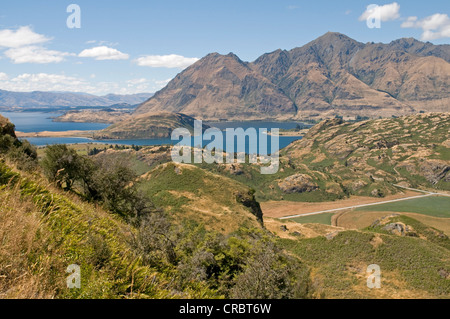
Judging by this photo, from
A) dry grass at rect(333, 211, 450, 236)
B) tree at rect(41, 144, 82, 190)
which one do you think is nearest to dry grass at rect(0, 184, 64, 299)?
tree at rect(41, 144, 82, 190)

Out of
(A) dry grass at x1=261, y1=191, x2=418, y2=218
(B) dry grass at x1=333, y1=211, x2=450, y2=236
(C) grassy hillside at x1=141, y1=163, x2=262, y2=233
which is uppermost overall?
(C) grassy hillside at x1=141, y1=163, x2=262, y2=233

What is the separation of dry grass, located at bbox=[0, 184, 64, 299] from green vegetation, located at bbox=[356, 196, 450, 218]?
163519 mm

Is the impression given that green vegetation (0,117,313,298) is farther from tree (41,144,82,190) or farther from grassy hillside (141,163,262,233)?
grassy hillside (141,163,262,233)

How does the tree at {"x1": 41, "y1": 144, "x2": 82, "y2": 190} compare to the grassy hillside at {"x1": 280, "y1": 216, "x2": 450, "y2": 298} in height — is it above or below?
above

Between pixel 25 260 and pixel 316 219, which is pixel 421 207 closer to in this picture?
pixel 316 219

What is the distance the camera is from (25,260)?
19.6ft

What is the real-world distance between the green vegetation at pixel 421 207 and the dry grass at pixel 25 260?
6438 inches


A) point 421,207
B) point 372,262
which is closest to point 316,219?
point 421,207

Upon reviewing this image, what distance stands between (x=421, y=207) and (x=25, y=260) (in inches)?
7351

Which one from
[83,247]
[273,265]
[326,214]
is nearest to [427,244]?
[273,265]

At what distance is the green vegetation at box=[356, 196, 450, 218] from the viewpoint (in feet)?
458

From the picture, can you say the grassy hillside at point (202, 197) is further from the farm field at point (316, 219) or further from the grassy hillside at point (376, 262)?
the farm field at point (316, 219)
